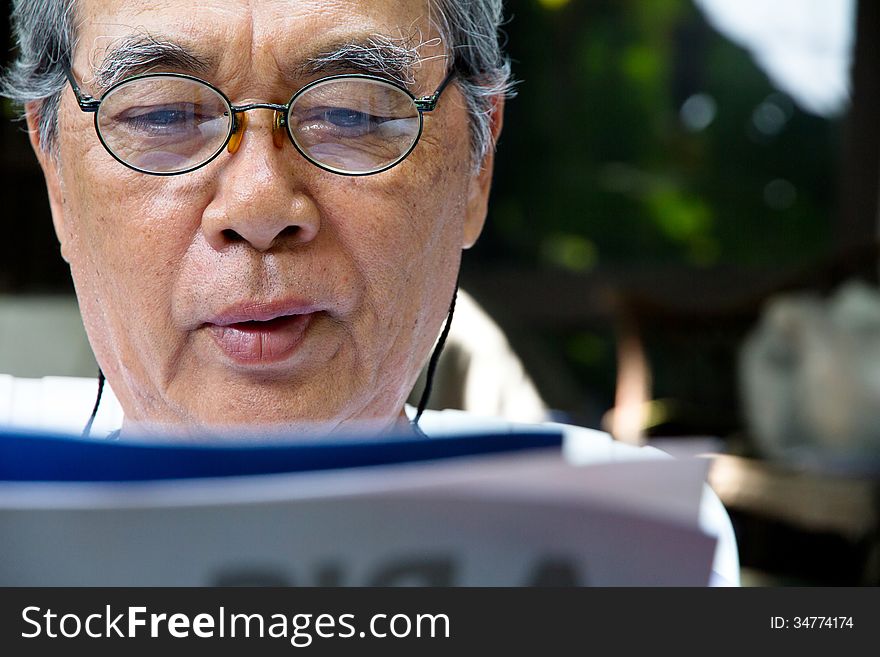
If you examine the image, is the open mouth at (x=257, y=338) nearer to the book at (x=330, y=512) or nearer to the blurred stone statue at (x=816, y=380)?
the book at (x=330, y=512)

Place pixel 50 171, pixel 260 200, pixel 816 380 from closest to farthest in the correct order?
pixel 260 200 < pixel 50 171 < pixel 816 380

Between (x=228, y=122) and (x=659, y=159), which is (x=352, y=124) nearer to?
(x=228, y=122)

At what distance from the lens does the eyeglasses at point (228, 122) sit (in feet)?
1.45

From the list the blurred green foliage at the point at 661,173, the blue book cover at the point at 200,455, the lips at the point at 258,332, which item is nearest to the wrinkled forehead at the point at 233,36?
the lips at the point at 258,332

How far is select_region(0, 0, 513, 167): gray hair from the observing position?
501 millimetres

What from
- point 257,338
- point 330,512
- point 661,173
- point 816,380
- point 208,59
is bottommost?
point 330,512

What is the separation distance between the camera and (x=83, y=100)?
481mm

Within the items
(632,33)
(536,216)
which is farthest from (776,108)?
(536,216)

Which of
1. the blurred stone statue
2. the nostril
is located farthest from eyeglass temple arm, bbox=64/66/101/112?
the blurred stone statue

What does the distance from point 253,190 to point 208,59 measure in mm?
71

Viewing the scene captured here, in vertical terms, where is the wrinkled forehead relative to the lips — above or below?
above

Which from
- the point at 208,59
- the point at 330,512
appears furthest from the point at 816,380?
the point at 330,512

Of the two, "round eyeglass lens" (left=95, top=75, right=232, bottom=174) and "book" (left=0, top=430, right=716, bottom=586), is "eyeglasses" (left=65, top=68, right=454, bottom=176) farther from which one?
"book" (left=0, top=430, right=716, bottom=586)

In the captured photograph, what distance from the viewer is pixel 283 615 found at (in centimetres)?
28
